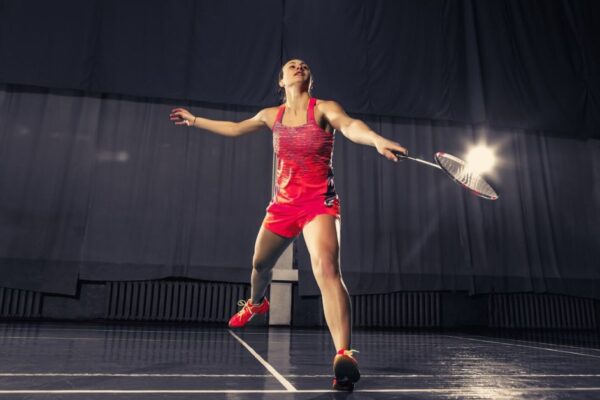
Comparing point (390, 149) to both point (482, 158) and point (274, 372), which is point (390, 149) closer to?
point (274, 372)

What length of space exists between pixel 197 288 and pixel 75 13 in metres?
3.20

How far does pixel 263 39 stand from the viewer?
5.27 metres

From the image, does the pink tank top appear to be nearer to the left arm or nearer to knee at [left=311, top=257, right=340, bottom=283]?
the left arm

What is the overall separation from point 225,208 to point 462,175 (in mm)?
3422

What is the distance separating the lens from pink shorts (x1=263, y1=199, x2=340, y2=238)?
1737 millimetres

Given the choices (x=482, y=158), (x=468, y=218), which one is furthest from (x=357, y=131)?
(x=482, y=158)

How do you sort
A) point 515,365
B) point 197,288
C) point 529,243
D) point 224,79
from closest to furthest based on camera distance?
point 515,365
point 197,288
point 224,79
point 529,243

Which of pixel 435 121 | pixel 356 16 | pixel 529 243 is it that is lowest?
pixel 529 243

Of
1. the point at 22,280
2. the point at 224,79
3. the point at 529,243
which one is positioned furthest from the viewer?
the point at 529,243

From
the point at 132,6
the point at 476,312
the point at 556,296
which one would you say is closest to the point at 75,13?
the point at 132,6

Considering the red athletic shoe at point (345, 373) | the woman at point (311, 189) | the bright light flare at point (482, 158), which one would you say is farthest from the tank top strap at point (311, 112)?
the bright light flare at point (482, 158)

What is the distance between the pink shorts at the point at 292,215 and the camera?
1.74 meters

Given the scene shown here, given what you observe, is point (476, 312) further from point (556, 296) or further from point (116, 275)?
point (116, 275)

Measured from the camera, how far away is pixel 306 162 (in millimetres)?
1807
